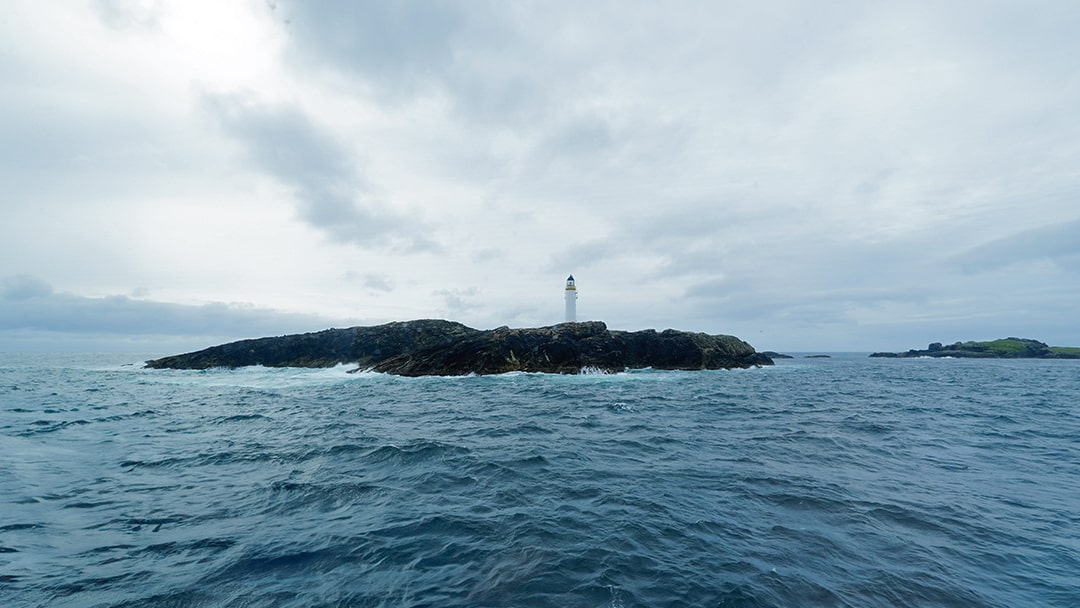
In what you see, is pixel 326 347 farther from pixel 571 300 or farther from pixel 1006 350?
pixel 1006 350

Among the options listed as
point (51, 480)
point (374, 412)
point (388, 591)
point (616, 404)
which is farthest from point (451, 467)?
point (616, 404)

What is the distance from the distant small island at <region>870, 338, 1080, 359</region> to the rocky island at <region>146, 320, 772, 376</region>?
121m

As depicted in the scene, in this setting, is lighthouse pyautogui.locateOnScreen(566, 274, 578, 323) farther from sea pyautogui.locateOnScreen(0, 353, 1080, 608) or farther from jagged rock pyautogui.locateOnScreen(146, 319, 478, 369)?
sea pyautogui.locateOnScreen(0, 353, 1080, 608)

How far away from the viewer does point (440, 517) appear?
10102 mm

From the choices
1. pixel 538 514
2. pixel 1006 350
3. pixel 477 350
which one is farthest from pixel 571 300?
pixel 1006 350

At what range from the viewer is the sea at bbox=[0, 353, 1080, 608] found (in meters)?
7.25

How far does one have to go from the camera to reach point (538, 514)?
33.3ft

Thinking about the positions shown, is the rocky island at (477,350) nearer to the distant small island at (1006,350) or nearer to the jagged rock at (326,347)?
the jagged rock at (326,347)

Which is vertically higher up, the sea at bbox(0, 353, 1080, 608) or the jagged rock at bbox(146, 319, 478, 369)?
the jagged rock at bbox(146, 319, 478, 369)

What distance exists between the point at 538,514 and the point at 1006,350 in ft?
653

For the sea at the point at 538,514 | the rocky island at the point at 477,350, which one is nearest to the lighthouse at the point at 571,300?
the rocky island at the point at 477,350

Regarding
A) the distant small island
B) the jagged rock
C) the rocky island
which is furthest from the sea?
the distant small island

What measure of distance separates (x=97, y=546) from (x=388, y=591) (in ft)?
21.3

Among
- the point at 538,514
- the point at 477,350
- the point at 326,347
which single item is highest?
the point at 326,347
